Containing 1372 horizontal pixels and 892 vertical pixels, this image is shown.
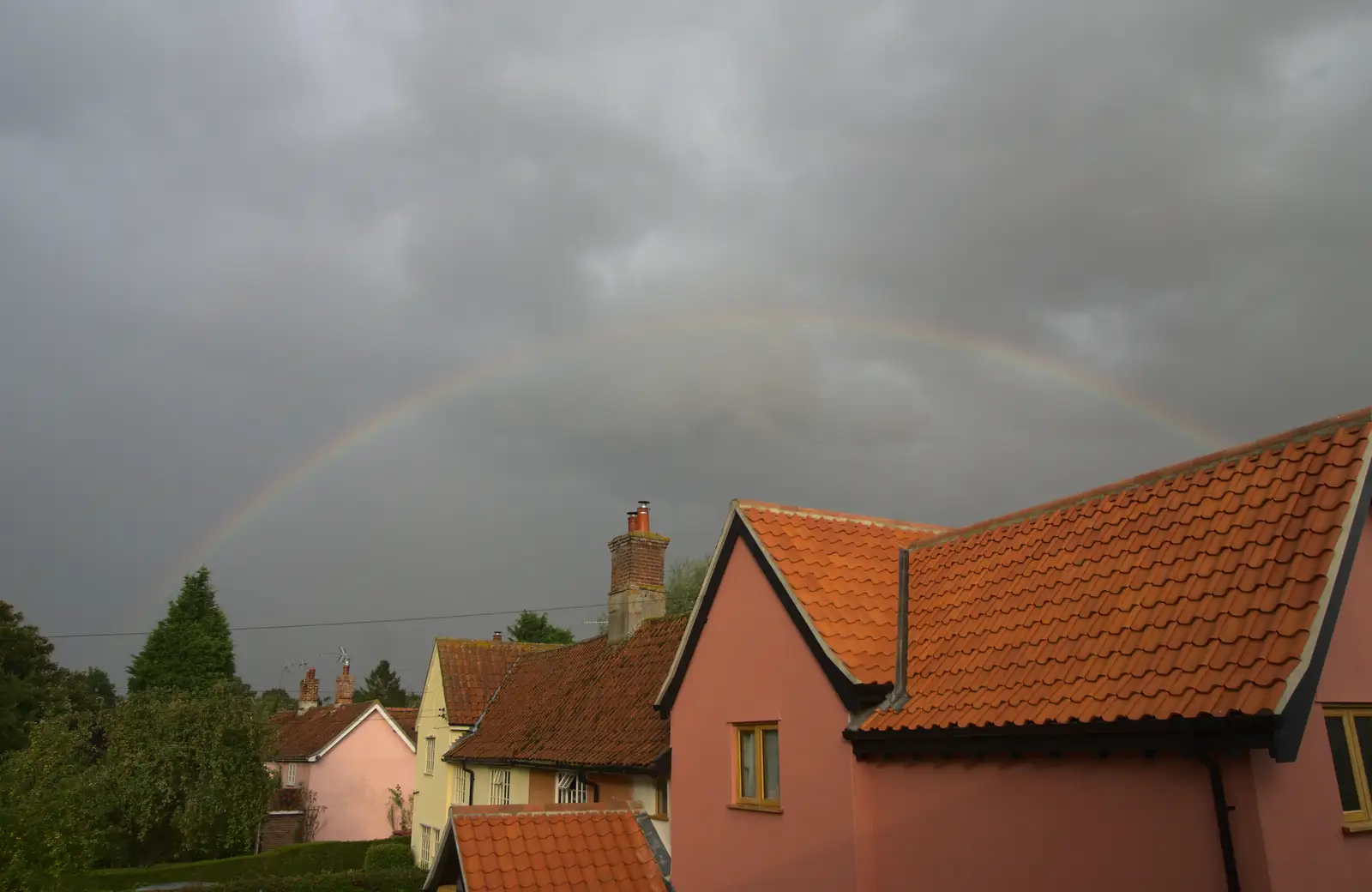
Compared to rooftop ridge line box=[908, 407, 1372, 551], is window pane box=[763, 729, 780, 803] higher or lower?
lower

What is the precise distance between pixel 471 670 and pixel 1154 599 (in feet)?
98.9

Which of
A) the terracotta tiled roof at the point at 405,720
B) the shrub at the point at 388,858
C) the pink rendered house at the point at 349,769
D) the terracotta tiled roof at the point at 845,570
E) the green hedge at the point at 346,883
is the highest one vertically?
the terracotta tiled roof at the point at 845,570

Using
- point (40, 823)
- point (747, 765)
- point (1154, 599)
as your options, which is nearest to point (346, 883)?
point (40, 823)

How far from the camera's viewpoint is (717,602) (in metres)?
13.7

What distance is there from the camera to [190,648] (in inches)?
2341

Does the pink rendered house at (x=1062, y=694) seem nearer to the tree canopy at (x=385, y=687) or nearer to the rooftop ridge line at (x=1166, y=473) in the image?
the rooftop ridge line at (x=1166, y=473)

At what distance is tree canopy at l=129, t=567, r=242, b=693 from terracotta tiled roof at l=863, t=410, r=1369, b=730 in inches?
2329

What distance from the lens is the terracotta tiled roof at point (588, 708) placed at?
19203 millimetres

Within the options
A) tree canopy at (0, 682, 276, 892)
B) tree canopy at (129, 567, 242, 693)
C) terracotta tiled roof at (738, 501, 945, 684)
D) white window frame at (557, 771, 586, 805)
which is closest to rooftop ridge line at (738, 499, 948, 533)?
terracotta tiled roof at (738, 501, 945, 684)

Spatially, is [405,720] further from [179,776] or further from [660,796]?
[660,796]

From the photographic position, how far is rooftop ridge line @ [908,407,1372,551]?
27.8 feet

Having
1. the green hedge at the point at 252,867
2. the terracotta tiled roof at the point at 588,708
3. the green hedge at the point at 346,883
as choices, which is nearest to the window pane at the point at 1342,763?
the terracotta tiled roof at the point at 588,708

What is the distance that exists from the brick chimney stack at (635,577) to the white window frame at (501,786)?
201 inches

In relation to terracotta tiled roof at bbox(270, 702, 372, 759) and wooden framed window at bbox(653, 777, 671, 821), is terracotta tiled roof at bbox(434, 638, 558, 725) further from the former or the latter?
terracotta tiled roof at bbox(270, 702, 372, 759)
